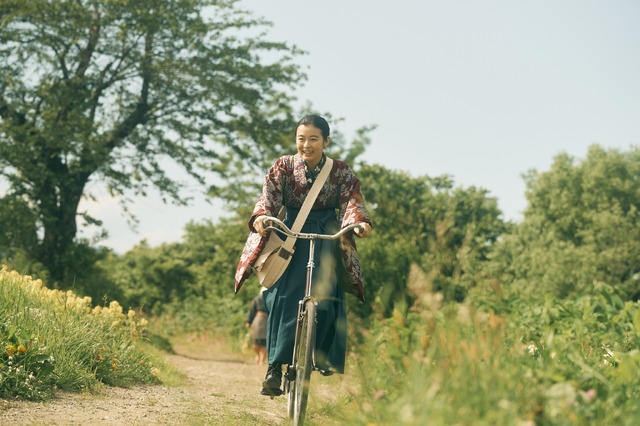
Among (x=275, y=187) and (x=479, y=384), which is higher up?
(x=275, y=187)

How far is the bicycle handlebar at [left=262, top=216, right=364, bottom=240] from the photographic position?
15.9 ft

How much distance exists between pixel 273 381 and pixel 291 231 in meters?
1.04

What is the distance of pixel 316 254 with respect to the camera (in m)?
5.16

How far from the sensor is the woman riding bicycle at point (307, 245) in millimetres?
5234

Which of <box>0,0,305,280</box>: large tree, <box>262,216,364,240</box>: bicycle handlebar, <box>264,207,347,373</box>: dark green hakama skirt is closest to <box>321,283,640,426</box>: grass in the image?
<box>262,216,364,240</box>: bicycle handlebar

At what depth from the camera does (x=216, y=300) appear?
23141 mm

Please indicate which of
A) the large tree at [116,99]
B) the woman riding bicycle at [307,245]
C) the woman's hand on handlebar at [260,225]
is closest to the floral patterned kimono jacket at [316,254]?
the woman riding bicycle at [307,245]

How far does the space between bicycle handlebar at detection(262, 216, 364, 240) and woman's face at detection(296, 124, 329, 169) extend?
1.82 feet

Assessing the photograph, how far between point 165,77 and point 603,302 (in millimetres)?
14418

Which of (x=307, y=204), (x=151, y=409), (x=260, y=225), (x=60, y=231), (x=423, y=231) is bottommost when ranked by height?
(x=151, y=409)

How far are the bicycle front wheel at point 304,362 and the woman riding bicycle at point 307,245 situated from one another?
0.32 metres

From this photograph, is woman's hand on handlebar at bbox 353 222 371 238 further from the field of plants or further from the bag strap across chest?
the bag strap across chest

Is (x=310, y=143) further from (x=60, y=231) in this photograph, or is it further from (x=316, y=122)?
(x=60, y=231)

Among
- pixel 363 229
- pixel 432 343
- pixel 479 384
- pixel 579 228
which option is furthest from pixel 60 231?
pixel 579 228
